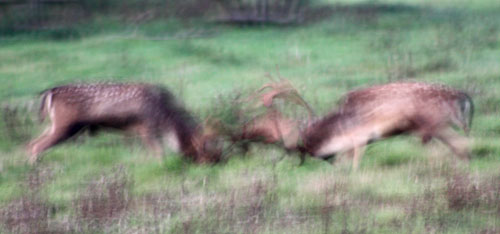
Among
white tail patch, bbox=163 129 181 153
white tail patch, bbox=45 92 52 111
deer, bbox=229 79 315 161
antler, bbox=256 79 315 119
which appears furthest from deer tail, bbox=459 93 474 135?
white tail patch, bbox=45 92 52 111

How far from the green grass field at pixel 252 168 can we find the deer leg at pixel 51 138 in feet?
0.30

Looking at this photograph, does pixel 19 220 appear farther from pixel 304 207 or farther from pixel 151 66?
pixel 151 66

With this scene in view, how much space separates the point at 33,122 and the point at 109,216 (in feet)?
11.3

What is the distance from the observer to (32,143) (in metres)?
8.38

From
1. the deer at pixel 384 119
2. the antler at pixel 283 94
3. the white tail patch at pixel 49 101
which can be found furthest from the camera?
Answer: the white tail patch at pixel 49 101

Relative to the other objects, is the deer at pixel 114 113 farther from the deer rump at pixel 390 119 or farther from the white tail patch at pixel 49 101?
the deer rump at pixel 390 119

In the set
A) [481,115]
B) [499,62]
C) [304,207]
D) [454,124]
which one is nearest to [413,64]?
[499,62]

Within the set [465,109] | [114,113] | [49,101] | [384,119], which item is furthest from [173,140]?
[465,109]

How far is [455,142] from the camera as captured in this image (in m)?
7.84

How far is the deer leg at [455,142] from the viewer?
25.3ft

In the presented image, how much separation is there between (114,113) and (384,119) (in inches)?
91.9

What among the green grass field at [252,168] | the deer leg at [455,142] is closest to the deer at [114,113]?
the green grass field at [252,168]

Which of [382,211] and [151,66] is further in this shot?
[151,66]

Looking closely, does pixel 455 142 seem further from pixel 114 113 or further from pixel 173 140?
pixel 114 113
